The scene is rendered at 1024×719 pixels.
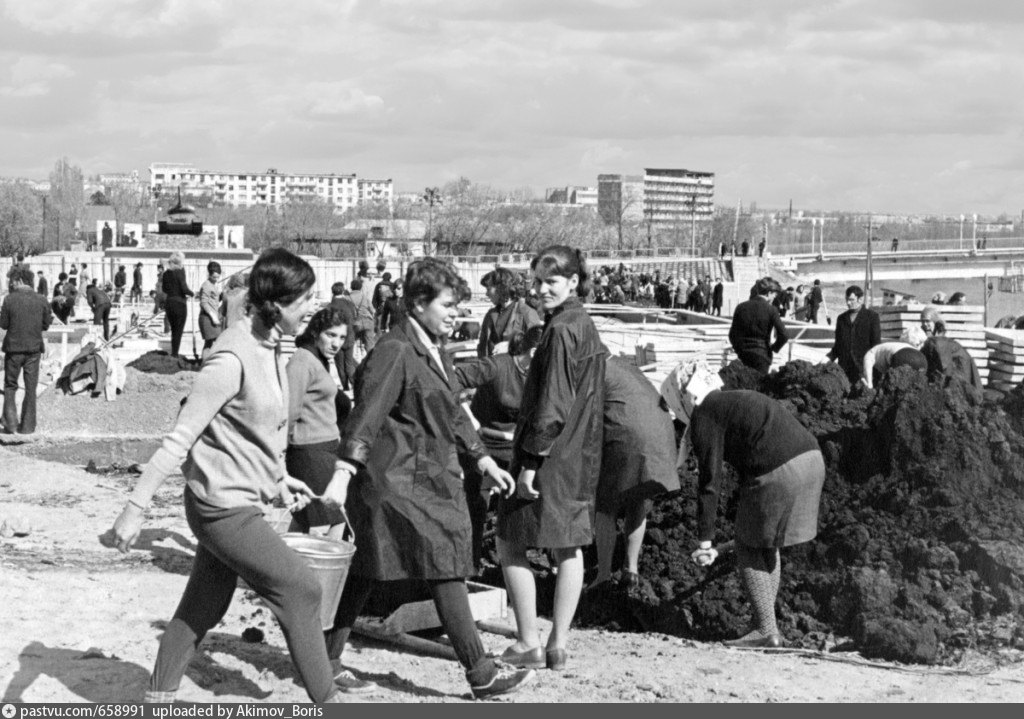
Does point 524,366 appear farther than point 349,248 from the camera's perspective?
No

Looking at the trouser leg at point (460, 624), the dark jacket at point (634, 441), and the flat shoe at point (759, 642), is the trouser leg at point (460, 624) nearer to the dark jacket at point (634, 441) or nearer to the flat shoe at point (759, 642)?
the dark jacket at point (634, 441)

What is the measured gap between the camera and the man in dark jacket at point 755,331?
11.8 metres

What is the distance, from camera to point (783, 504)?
21.6ft

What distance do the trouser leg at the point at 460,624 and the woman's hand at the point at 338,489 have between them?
0.51m

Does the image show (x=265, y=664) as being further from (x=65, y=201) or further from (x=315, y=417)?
(x=65, y=201)

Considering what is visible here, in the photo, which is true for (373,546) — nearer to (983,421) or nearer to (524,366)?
(524,366)

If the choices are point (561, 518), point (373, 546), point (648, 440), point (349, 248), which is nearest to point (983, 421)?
point (648, 440)

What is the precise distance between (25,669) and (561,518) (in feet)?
7.04

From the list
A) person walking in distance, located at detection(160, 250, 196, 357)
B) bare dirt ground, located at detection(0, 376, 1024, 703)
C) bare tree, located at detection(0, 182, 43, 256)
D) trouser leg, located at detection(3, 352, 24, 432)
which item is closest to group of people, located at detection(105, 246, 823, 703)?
bare dirt ground, located at detection(0, 376, 1024, 703)

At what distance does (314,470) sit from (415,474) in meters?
1.62

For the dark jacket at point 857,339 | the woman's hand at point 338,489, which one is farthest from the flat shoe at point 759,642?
the dark jacket at point 857,339

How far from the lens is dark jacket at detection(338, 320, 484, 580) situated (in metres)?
5.33

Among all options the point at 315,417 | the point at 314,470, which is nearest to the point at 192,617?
the point at 314,470
